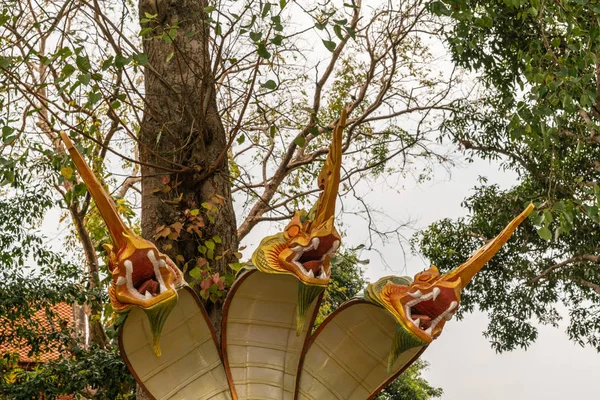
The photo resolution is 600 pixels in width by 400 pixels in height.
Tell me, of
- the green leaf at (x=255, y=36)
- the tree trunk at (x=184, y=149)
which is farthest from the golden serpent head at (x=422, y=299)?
the green leaf at (x=255, y=36)

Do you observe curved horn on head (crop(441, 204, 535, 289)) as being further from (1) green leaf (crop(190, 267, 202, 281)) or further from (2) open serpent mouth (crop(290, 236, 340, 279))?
(1) green leaf (crop(190, 267, 202, 281))

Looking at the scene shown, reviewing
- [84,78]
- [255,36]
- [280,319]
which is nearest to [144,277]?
[280,319]

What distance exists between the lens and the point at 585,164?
11.4 meters

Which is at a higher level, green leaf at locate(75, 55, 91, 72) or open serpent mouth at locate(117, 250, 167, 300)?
green leaf at locate(75, 55, 91, 72)

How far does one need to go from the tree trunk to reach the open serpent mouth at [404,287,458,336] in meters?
1.39

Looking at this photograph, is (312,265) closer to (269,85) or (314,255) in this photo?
(314,255)

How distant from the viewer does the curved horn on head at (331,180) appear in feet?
13.1

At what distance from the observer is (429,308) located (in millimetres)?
4031

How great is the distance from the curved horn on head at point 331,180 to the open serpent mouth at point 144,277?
2.41ft

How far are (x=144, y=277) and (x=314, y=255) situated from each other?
750 millimetres

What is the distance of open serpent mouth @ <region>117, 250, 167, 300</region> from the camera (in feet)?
12.2

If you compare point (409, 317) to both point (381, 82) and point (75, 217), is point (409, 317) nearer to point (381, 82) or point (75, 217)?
point (381, 82)

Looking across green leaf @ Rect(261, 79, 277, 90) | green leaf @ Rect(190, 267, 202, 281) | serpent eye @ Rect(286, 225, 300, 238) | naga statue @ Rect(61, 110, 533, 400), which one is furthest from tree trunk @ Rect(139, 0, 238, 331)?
serpent eye @ Rect(286, 225, 300, 238)

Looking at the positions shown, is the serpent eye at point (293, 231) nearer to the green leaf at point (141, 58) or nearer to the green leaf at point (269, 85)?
the green leaf at point (269, 85)
